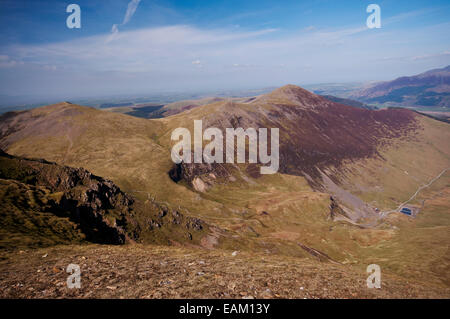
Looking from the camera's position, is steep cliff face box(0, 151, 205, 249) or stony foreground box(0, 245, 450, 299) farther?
steep cliff face box(0, 151, 205, 249)

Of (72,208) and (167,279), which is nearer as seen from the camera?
(167,279)

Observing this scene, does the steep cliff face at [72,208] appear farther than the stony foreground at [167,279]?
Yes

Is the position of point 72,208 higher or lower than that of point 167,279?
Result: lower
